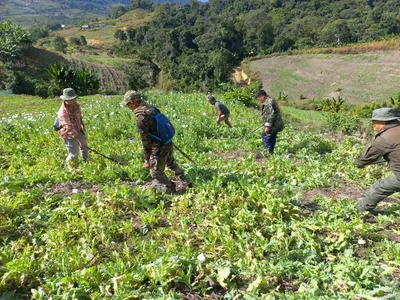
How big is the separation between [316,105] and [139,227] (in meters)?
32.6

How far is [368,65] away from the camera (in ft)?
156

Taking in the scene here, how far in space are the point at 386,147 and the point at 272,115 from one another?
3543 mm

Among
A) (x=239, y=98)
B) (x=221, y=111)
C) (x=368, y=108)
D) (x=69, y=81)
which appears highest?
(x=69, y=81)

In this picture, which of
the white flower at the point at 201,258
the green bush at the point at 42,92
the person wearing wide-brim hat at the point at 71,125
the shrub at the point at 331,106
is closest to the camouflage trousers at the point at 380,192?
the white flower at the point at 201,258

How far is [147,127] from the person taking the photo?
4871 millimetres

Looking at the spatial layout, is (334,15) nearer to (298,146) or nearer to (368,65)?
(368,65)

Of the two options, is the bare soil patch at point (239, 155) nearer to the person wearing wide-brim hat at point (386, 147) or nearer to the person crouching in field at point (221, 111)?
the person crouching in field at point (221, 111)

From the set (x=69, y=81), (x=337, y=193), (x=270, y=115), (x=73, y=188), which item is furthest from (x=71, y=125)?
(x=69, y=81)

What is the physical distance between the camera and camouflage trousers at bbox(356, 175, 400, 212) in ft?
14.6

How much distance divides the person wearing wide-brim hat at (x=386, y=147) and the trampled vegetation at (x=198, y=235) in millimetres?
488

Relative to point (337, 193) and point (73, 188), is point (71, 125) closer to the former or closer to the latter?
point (73, 188)

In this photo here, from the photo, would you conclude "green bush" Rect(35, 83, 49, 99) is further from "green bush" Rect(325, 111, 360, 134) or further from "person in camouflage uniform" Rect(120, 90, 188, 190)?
A: "person in camouflage uniform" Rect(120, 90, 188, 190)

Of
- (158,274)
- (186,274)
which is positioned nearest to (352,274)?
(186,274)

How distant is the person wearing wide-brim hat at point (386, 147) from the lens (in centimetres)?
423
